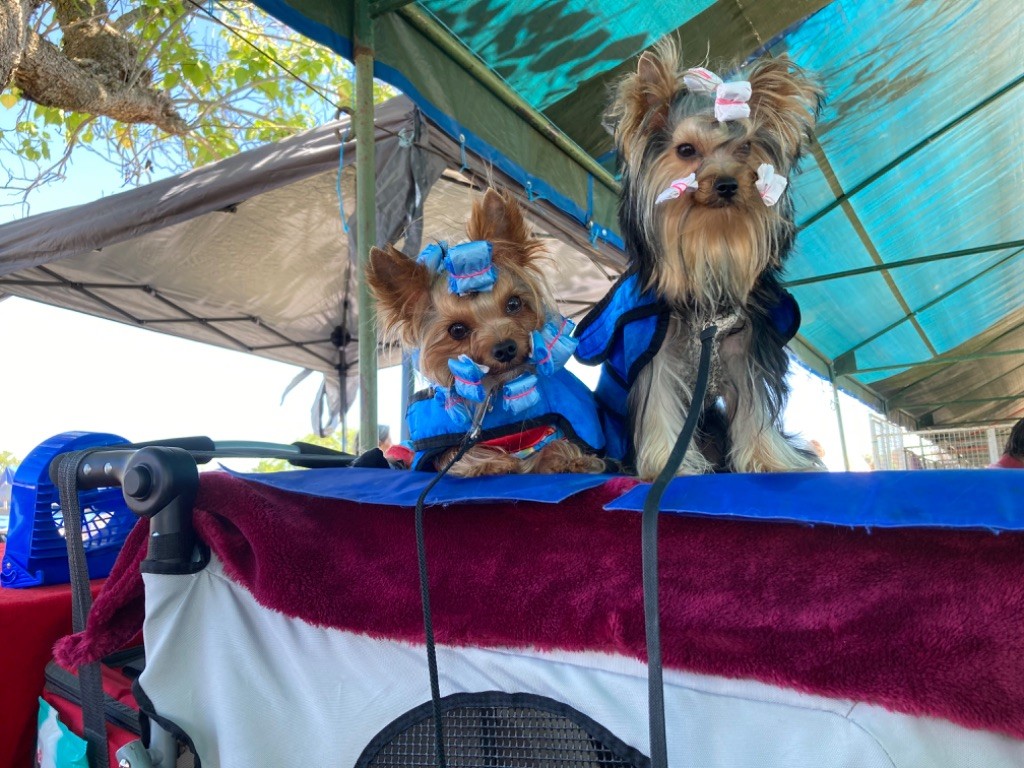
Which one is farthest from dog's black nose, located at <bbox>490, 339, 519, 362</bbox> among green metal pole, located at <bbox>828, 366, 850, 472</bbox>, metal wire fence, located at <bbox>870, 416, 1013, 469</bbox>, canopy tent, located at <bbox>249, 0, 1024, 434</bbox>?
metal wire fence, located at <bbox>870, 416, 1013, 469</bbox>

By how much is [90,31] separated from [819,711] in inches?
276

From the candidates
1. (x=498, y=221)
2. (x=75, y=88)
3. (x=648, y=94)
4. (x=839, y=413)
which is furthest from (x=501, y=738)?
(x=839, y=413)

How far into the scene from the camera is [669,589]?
2.68 feet

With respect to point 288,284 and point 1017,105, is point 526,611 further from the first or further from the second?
point 1017,105

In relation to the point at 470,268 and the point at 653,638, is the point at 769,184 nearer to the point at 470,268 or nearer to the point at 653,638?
the point at 470,268

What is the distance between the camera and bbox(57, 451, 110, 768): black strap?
46.2 inches

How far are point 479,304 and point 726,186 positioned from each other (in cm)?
59

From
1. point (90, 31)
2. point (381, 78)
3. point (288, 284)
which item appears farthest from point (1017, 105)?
point (90, 31)

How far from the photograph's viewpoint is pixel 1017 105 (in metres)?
4.74

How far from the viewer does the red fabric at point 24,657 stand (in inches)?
53.4

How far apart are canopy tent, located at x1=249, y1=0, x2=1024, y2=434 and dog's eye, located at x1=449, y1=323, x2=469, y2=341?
4.65ft

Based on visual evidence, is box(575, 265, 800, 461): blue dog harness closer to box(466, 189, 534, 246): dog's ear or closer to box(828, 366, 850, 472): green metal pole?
box(466, 189, 534, 246): dog's ear

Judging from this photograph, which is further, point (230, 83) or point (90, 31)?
point (230, 83)

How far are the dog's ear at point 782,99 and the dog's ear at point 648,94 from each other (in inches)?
7.0
